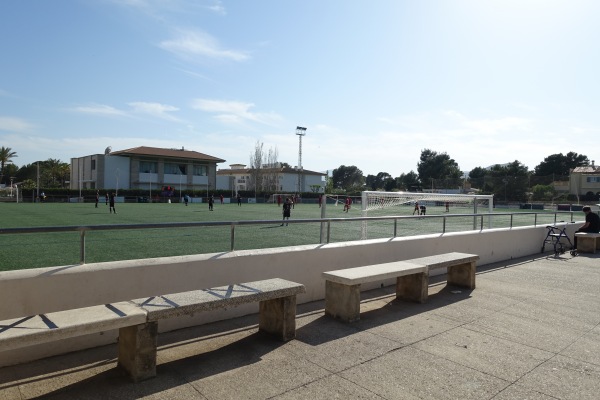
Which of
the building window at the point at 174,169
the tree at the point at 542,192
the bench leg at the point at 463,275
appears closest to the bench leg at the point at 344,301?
the bench leg at the point at 463,275

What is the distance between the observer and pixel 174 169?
250 feet

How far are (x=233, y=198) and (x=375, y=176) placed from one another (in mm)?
88971

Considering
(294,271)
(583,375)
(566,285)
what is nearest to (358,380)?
(583,375)

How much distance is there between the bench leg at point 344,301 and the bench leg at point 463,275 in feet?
10.0

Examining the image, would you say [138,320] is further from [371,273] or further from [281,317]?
[371,273]

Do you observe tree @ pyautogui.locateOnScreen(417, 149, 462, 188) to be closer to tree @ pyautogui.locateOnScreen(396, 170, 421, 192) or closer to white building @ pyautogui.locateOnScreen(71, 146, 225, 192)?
tree @ pyautogui.locateOnScreen(396, 170, 421, 192)

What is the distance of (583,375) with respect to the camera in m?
4.09

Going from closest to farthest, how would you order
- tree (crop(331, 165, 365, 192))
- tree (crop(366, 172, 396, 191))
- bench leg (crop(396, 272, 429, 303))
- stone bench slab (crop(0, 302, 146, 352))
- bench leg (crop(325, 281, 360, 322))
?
stone bench slab (crop(0, 302, 146, 352)), bench leg (crop(325, 281, 360, 322)), bench leg (crop(396, 272, 429, 303)), tree (crop(366, 172, 396, 191)), tree (crop(331, 165, 365, 192))

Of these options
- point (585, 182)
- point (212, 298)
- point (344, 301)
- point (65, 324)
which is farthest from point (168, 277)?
point (585, 182)

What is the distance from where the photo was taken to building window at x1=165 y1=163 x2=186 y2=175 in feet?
247

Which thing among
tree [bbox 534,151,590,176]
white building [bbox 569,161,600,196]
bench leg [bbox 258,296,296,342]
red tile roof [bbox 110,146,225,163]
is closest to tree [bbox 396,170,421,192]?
tree [bbox 534,151,590,176]

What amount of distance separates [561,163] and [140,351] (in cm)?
10839

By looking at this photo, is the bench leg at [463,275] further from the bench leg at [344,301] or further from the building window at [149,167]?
the building window at [149,167]

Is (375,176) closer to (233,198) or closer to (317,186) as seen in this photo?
(317,186)
